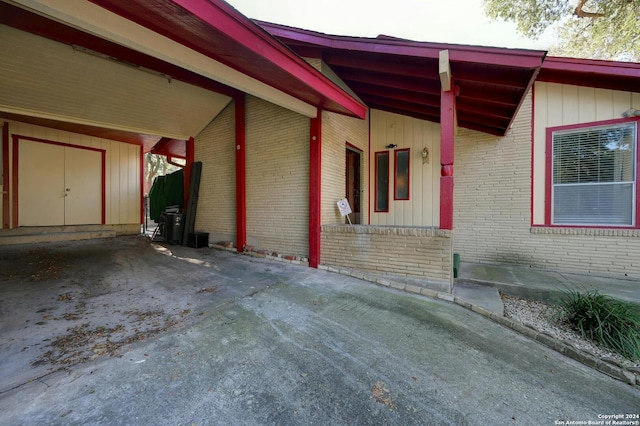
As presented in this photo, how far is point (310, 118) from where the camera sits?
15.6 ft

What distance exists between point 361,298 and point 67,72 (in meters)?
6.22

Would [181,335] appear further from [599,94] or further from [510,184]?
[599,94]

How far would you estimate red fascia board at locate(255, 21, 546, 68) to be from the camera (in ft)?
9.95

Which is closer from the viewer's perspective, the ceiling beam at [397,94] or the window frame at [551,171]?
the window frame at [551,171]

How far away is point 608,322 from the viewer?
8.57 ft

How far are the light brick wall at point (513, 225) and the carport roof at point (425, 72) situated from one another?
1.31ft

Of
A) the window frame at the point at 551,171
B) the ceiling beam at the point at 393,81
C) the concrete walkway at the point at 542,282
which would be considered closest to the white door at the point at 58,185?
the ceiling beam at the point at 393,81

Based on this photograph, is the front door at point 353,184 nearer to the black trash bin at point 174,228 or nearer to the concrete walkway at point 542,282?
the concrete walkway at point 542,282

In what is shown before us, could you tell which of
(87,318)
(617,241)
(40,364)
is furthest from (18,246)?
A: (617,241)

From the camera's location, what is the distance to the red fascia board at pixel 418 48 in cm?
303

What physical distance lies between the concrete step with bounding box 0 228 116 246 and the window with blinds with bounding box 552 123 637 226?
11302 millimetres

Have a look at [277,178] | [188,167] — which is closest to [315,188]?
[277,178]

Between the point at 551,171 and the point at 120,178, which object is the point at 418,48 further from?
the point at 120,178

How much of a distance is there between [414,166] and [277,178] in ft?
10.2
